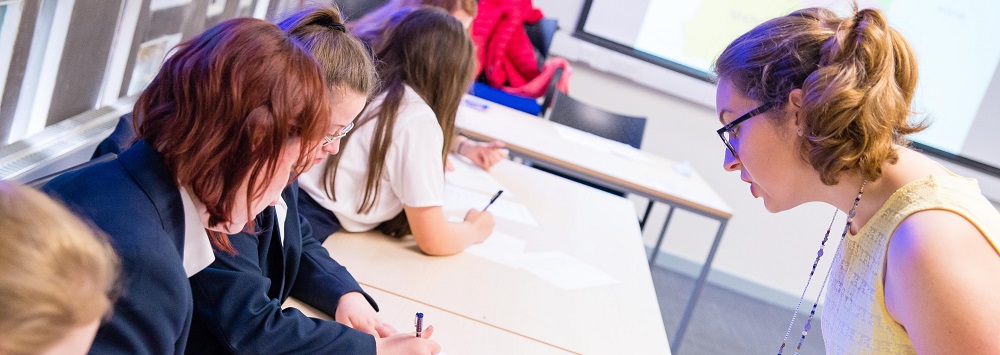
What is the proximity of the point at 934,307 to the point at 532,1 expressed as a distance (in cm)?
391

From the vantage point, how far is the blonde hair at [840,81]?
1.28 meters

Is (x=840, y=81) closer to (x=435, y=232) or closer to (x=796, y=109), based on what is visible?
(x=796, y=109)

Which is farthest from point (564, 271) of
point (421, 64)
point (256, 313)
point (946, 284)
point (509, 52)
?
point (509, 52)

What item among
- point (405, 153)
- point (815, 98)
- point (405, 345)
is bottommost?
point (405, 345)

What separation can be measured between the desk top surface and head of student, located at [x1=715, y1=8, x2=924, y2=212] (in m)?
1.58

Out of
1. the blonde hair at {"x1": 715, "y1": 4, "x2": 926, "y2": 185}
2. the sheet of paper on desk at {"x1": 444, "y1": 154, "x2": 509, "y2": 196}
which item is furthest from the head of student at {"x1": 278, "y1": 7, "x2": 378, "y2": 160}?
the sheet of paper on desk at {"x1": 444, "y1": 154, "x2": 509, "y2": 196}

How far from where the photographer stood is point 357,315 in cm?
152

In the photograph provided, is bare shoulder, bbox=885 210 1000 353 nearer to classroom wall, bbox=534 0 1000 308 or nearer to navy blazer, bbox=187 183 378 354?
navy blazer, bbox=187 183 378 354

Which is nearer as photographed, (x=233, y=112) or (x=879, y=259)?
(x=233, y=112)

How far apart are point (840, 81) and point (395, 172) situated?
3.34 ft

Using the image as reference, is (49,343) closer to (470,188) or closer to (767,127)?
(767,127)

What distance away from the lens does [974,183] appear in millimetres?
1373

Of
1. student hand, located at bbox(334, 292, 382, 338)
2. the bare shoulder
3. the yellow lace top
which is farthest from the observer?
student hand, located at bbox(334, 292, 382, 338)

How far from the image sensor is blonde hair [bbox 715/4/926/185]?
4.21 ft
